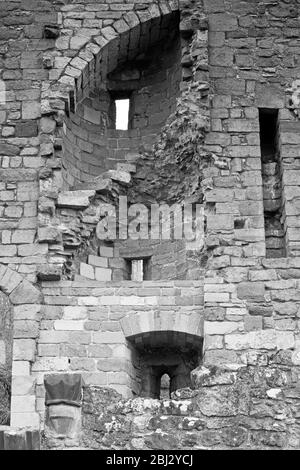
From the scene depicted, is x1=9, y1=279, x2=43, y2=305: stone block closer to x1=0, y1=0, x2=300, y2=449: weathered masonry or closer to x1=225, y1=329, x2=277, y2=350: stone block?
x1=0, y1=0, x2=300, y2=449: weathered masonry

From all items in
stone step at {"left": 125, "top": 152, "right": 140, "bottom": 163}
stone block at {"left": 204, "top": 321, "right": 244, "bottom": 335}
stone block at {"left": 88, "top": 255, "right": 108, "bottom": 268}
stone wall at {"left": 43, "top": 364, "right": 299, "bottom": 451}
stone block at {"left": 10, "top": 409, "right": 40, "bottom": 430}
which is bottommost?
stone block at {"left": 10, "top": 409, "right": 40, "bottom": 430}

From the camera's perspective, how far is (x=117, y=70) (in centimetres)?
1346

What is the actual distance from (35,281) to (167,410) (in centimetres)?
397

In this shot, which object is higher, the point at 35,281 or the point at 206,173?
the point at 206,173

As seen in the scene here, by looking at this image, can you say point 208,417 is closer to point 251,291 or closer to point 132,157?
point 251,291

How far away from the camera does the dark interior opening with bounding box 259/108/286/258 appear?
11.8m

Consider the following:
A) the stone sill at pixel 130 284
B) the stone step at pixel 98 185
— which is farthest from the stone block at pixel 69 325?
the stone step at pixel 98 185

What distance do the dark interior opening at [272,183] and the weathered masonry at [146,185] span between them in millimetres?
20

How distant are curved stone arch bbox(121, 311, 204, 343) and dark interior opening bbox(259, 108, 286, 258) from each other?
1.45 meters

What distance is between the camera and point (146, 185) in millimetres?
12695

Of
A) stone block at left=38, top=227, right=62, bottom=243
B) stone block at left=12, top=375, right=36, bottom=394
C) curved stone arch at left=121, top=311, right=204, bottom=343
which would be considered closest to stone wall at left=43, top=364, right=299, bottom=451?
curved stone arch at left=121, top=311, right=204, bottom=343

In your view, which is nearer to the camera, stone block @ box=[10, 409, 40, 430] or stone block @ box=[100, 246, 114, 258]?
stone block @ box=[10, 409, 40, 430]
